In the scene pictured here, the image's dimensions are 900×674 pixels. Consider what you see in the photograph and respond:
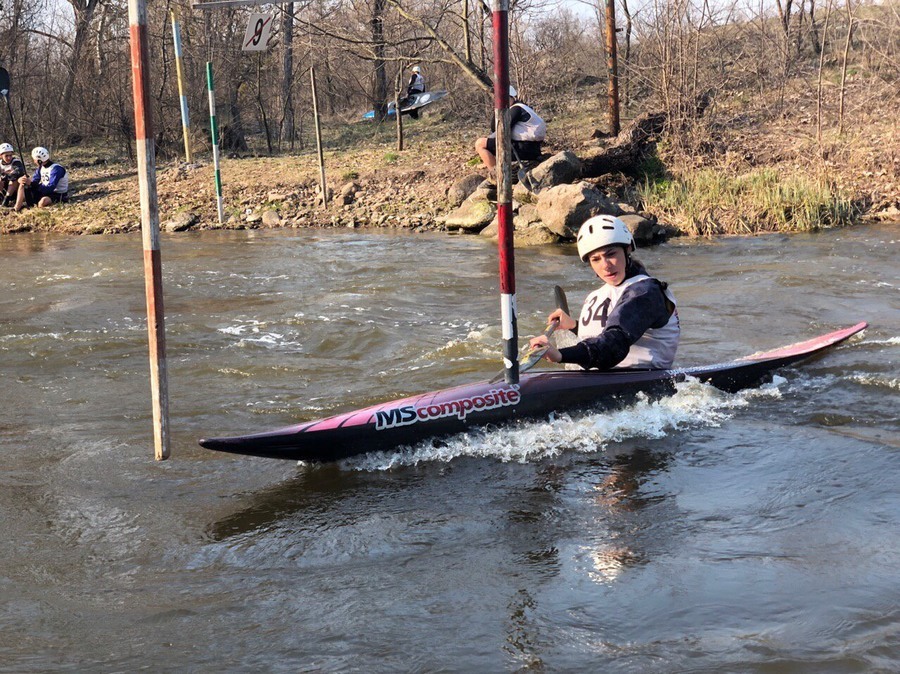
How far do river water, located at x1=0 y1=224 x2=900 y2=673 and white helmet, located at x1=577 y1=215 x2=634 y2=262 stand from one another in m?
0.94

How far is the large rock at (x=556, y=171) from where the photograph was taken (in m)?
14.0

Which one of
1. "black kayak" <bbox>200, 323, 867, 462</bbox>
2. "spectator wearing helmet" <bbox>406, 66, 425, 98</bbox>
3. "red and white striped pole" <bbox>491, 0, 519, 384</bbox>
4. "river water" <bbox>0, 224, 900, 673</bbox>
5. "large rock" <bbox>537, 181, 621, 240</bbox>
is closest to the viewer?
"river water" <bbox>0, 224, 900, 673</bbox>

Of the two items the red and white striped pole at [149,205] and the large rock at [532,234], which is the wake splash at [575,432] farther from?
the large rock at [532,234]

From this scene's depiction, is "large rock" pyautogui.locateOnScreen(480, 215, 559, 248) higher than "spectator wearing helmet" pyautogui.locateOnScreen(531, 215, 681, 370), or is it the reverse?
"large rock" pyautogui.locateOnScreen(480, 215, 559, 248)

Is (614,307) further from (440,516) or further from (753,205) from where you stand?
(753,205)

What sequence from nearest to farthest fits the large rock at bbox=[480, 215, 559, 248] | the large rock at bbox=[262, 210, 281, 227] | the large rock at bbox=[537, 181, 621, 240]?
the large rock at bbox=[537, 181, 621, 240] < the large rock at bbox=[480, 215, 559, 248] < the large rock at bbox=[262, 210, 281, 227]

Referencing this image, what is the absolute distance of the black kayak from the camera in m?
4.69

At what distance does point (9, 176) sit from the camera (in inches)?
663

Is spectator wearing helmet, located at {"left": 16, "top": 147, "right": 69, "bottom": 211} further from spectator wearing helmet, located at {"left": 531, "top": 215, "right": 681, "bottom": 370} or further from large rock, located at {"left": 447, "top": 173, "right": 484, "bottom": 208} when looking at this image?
spectator wearing helmet, located at {"left": 531, "top": 215, "right": 681, "bottom": 370}

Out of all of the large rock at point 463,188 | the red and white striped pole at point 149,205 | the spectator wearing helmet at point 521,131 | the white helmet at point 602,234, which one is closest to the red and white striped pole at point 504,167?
the white helmet at point 602,234

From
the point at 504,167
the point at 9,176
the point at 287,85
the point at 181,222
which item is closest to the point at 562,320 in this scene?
the point at 504,167

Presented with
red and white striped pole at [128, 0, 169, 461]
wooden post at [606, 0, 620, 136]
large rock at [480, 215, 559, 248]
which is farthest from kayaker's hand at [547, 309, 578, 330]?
wooden post at [606, 0, 620, 136]

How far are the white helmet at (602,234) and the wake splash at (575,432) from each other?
89 cm

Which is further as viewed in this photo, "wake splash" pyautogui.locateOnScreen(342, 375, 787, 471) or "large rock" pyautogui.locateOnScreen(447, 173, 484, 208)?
"large rock" pyautogui.locateOnScreen(447, 173, 484, 208)
